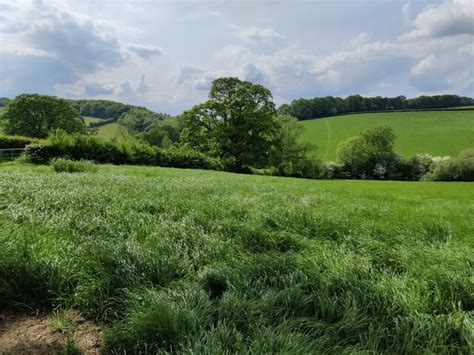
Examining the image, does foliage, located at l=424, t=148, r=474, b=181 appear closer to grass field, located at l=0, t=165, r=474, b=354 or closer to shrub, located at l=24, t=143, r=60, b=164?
grass field, located at l=0, t=165, r=474, b=354

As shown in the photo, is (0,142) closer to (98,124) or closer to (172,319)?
(172,319)

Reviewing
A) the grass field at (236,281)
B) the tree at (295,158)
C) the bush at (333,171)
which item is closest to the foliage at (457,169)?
the bush at (333,171)

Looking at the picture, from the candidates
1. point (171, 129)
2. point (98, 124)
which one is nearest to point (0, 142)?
point (171, 129)

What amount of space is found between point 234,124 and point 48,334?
38489 mm

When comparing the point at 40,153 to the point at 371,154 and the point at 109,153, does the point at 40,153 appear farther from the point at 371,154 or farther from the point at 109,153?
the point at 371,154

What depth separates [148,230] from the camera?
5.06 m

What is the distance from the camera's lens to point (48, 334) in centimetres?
274

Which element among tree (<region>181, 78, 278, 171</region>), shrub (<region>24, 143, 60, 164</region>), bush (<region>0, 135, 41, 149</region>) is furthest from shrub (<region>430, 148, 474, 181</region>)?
bush (<region>0, 135, 41, 149</region>)

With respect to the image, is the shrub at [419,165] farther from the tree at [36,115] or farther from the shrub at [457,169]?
the tree at [36,115]

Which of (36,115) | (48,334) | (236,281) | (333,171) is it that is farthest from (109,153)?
(333,171)

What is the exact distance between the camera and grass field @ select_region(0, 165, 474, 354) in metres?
2.66

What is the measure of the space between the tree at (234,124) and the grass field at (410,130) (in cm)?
2353

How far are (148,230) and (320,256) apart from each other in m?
2.71

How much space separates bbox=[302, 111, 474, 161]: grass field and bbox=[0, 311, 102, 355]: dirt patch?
5943 cm
